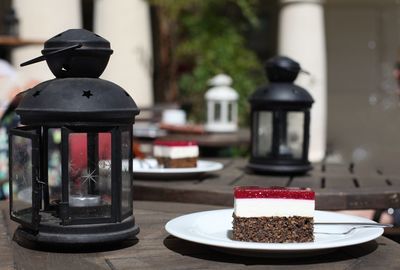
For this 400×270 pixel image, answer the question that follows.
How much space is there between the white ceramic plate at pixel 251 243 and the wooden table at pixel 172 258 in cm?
3

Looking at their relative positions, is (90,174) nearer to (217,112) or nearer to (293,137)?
(293,137)

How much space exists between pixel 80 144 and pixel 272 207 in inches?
21.3

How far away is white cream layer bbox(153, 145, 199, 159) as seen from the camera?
10.8 feet

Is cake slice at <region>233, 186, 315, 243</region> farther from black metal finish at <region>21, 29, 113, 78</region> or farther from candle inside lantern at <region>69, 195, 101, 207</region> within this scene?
black metal finish at <region>21, 29, 113, 78</region>

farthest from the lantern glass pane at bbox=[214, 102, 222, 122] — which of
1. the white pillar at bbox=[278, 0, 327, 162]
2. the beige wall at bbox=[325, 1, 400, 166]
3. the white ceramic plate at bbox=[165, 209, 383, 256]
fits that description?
the white ceramic plate at bbox=[165, 209, 383, 256]

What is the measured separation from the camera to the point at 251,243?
5.58 feet

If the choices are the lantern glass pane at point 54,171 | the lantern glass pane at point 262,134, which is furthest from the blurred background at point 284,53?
the lantern glass pane at point 54,171

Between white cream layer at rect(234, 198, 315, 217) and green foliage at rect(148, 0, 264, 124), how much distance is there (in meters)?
6.94

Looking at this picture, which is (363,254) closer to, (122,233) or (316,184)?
(122,233)

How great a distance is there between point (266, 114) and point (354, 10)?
634 centimetres

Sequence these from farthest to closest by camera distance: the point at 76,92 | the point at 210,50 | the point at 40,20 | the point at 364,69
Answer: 1. the point at 364,69
2. the point at 210,50
3. the point at 40,20
4. the point at 76,92

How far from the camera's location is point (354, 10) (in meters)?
9.28

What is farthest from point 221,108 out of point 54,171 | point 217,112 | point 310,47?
point 54,171

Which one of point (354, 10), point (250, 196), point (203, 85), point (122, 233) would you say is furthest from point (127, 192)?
point (354, 10)
